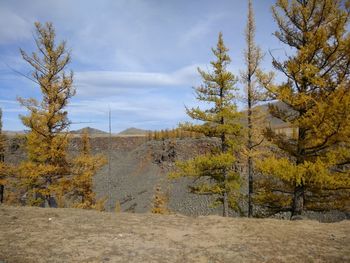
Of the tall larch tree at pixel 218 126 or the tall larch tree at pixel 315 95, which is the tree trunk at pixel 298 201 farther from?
the tall larch tree at pixel 218 126

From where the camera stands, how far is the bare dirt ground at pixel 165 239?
7.14 m

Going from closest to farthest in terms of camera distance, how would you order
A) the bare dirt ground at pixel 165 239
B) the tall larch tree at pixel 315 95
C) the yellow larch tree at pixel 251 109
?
1. the bare dirt ground at pixel 165 239
2. the tall larch tree at pixel 315 95
3. the yellow larch tree at pixel 251 109

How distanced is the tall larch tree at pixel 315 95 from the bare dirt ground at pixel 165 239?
292 cm

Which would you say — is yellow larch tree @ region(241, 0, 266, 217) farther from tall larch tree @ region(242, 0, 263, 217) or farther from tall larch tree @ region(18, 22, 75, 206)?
tall larch tree @ region(18, 22, 75, 206)

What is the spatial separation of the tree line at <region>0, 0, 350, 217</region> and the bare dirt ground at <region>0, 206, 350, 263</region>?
3.56 meters

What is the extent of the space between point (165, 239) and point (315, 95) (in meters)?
8.60

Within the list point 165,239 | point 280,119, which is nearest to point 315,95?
point 280,119

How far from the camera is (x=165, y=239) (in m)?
8.49

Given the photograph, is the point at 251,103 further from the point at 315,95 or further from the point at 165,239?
the point at 165,239

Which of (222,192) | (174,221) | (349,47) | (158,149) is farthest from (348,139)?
(158,149)

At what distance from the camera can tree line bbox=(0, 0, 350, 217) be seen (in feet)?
41.7

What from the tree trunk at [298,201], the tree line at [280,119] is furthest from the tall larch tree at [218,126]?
the tree trunk at [298,201]

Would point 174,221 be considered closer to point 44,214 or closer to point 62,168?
point 44,214

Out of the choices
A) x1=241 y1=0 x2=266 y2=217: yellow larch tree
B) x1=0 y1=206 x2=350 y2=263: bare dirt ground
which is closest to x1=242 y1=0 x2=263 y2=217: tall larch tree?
x1=241 y1=0 x2=266 y2=217: yellow larch tree
